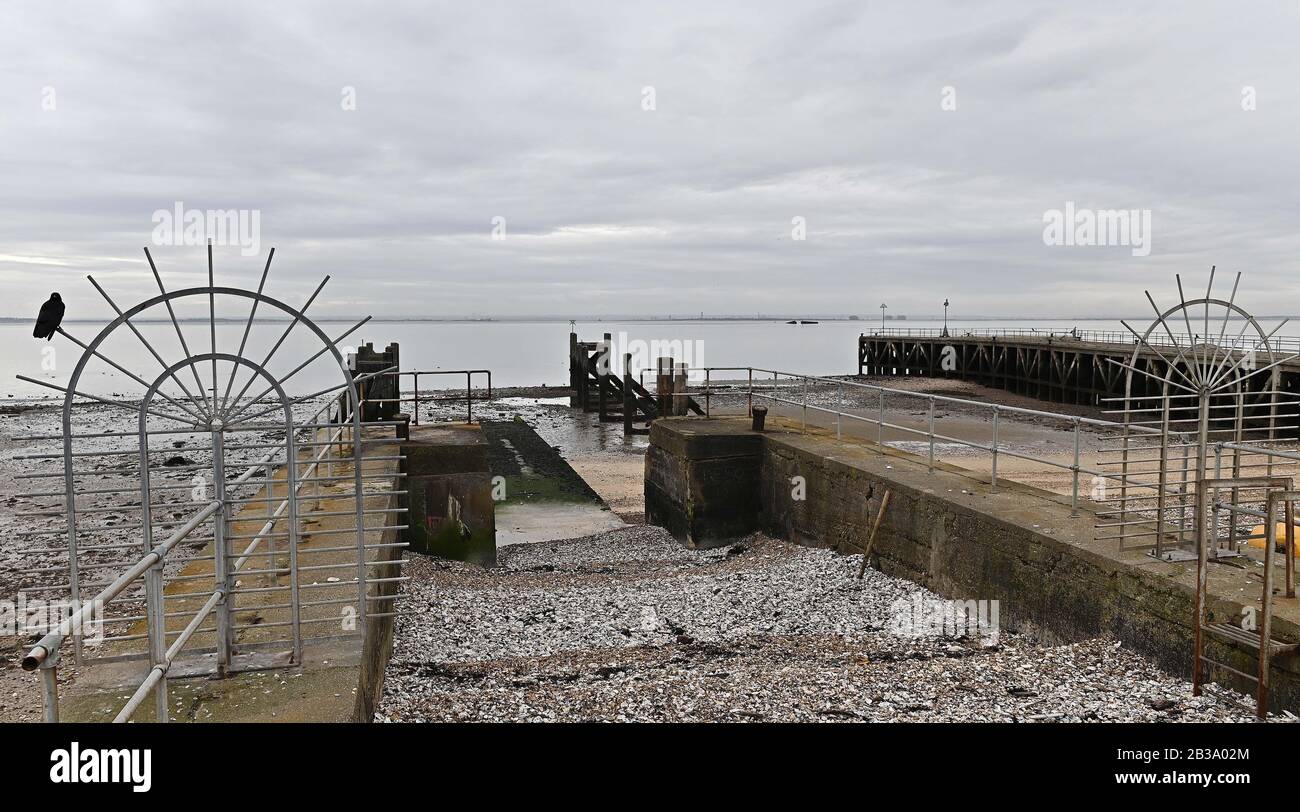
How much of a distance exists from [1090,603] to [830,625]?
259cm

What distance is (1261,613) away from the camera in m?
5.73

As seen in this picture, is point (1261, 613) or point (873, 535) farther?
point (873, 535)

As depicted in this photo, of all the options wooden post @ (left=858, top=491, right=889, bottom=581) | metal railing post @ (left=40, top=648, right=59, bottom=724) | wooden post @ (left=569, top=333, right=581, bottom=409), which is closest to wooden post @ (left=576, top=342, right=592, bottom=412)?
wooden post @ (left=569, top=333, right=581, bottom=409)

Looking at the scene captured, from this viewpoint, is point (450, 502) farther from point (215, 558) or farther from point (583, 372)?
point (583, 372)

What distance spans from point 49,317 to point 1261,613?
24.7ft

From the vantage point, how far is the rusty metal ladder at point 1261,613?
5.61m

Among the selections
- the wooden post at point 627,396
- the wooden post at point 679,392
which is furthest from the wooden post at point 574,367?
the wooden post at point 679,392

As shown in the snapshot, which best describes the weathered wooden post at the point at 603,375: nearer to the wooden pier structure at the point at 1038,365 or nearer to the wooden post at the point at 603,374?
the wooden post at the point at 603,374

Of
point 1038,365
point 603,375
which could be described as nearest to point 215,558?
point 603,375

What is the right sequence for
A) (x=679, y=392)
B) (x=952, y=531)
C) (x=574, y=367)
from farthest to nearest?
(x=574, y=367) < (x=679, y=392) < (x=952, y=531)
